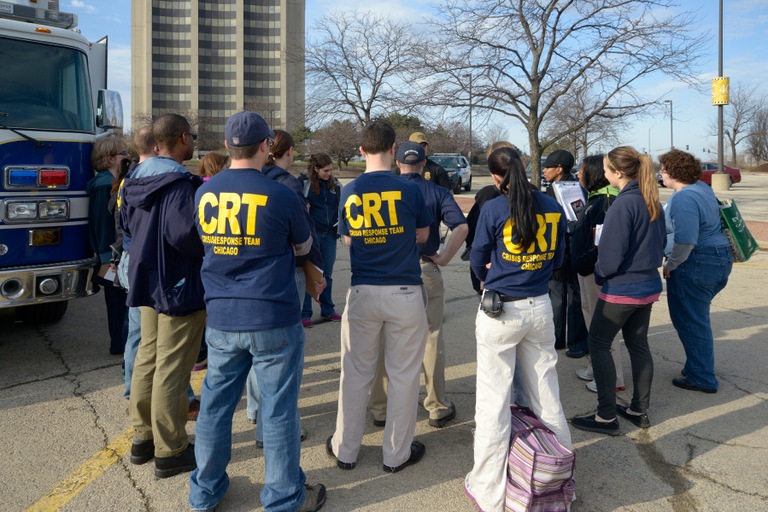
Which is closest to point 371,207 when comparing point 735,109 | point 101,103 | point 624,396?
point 624,396

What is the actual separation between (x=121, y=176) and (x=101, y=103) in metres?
0.89

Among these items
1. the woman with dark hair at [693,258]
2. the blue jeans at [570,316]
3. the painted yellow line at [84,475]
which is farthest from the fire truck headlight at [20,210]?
the woman with dark hair at [693,258]

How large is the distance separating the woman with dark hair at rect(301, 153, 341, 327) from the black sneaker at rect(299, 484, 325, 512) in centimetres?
339

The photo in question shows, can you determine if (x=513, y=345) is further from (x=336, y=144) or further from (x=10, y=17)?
(x=336, y=144)

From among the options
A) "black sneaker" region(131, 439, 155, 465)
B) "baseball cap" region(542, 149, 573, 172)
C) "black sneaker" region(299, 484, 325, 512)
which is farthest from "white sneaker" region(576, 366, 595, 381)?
"black sneaker" region(131, 439, 155, 465)

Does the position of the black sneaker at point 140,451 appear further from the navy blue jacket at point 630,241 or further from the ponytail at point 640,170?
the ponytail at point 640,170

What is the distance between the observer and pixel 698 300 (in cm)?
485

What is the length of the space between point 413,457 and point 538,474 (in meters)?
0.93

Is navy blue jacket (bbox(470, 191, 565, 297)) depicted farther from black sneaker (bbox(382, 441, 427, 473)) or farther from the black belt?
black sneaker (bbox(382, 441, 427, 473))

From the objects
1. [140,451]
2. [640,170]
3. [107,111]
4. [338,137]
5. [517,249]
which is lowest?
[140,451]

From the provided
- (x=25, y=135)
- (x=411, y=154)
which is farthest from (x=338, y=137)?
(x=411, y=154)

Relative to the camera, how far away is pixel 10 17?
5059 mm

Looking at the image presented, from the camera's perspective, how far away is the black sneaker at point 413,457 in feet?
11.8

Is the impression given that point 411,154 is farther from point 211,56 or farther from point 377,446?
point 211,56
